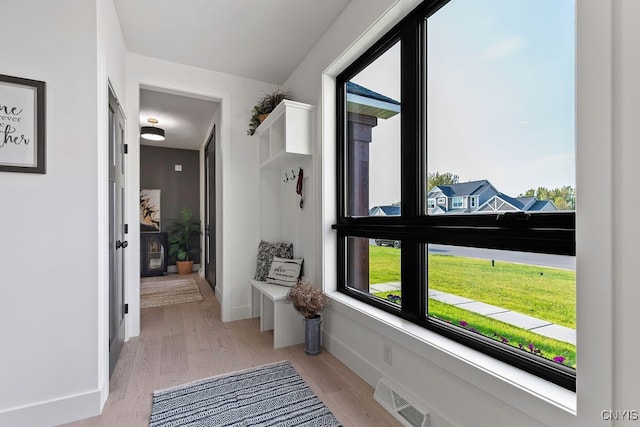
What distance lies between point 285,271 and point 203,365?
1029 millimetres

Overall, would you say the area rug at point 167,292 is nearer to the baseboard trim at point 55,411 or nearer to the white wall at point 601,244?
the baseboard trim at point 55,411

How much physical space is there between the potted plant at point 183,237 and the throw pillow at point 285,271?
3557 millimetres

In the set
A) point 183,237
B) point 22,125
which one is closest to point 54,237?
point 22,125

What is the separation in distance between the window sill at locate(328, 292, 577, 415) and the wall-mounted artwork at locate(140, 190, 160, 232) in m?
5.39

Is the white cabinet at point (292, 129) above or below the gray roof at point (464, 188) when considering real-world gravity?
above

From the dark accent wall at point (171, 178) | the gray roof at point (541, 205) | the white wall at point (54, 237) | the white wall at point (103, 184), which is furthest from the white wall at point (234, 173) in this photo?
the dark accent wall at point (171, 178)

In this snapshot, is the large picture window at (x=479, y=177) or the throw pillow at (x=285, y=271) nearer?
the large picture window at (x=479, y=177)

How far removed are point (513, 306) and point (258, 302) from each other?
103 inches

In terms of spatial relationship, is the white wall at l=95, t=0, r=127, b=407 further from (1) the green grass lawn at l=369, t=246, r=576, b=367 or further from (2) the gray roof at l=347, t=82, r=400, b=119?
(1) the green grass lawn at l=369, t=246, r=576, b=367

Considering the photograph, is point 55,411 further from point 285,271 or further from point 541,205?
point 541,205

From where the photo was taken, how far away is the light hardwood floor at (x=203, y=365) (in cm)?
173

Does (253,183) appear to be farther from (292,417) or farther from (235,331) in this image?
(292,417)

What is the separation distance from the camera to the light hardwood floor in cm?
173

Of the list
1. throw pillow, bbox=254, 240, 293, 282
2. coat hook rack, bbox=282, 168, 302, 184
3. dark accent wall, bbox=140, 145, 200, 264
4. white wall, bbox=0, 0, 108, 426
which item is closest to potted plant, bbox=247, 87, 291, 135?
coat hook rack, bbox=282, 168, 302, 184
